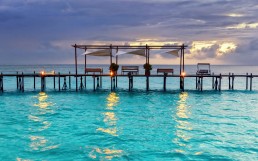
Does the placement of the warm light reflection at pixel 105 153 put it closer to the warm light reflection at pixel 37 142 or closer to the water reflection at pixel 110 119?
the warm light reflection at pixel 37 142

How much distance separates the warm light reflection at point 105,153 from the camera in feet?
A: 42.3

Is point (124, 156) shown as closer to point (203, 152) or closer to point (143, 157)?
point (143, 157)

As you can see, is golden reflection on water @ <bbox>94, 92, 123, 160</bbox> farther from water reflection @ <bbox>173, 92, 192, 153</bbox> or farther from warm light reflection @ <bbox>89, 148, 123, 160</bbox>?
water reflection @ <bbox>173, 92, 192, 153</bbox>

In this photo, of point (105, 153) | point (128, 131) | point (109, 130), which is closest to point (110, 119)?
point (109, 130)

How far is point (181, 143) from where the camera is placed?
15000 millimetres

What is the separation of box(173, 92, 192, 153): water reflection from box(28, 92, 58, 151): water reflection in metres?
5.75

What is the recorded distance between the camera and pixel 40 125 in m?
18.8

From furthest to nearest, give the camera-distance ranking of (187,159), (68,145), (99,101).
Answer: (99,101) → (68,145) → (187,159)

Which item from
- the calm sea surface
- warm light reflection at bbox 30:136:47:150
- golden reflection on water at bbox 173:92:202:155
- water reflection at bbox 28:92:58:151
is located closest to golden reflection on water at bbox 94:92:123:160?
the calm sea surface

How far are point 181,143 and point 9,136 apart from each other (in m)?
8.70

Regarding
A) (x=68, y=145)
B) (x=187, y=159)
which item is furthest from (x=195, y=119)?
(x=68, y=145)

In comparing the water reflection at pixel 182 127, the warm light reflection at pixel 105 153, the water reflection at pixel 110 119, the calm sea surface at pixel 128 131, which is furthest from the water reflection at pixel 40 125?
the water reflection at pixel 182 127

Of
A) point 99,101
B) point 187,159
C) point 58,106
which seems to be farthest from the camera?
point 99,101

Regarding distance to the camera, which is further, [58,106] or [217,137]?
[58,106]
